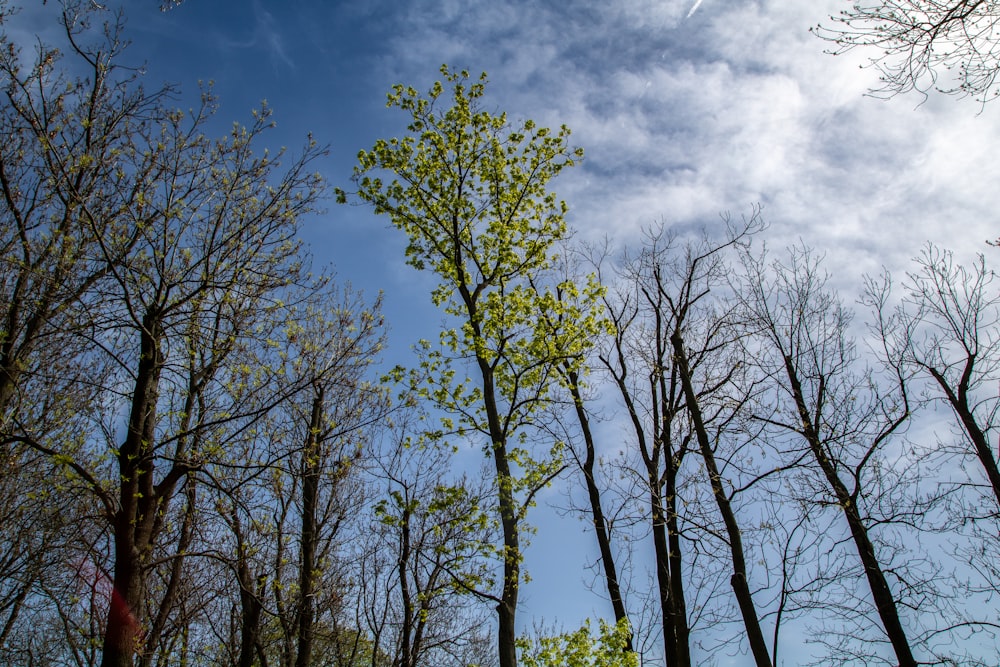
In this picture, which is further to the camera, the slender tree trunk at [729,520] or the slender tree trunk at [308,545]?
the slender tree trunk at [308,545]

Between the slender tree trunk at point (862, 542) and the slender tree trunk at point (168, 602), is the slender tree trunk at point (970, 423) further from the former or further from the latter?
the slender tree trunk at point (168, 602)

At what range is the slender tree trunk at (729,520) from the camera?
30.7 ft

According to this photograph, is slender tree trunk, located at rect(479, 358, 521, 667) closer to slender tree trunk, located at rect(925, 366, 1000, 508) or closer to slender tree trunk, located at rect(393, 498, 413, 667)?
slender tree trunk, located at rect(393, 498, 413, 667)

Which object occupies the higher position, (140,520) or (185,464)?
(185,464)

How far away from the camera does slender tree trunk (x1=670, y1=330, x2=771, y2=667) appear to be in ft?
30.7

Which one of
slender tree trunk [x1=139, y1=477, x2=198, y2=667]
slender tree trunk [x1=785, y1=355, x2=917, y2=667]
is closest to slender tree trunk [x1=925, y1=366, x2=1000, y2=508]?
slender tree trunk [x1=785, y1=355, x2=917, y2=667]

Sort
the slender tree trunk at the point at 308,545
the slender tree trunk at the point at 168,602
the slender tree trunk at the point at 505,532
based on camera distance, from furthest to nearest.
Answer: the slender tree trunk at the point at 168,602 → the slender tree trunk at the point at 308,545 → the slender tree trunk at the point at 505,532

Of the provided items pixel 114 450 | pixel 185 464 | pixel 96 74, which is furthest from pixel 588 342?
pixel 96 74

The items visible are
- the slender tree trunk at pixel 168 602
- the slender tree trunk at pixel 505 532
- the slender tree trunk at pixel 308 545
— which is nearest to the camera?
the slender tree trunk at pixel 505 532

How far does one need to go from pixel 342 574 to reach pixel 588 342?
24.9 feet

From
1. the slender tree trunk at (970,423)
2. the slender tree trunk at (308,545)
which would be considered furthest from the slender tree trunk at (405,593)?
the slender tree trunk at (970,423)

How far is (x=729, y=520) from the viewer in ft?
34.4

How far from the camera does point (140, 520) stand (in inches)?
287

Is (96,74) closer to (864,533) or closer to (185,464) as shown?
(185,464)
